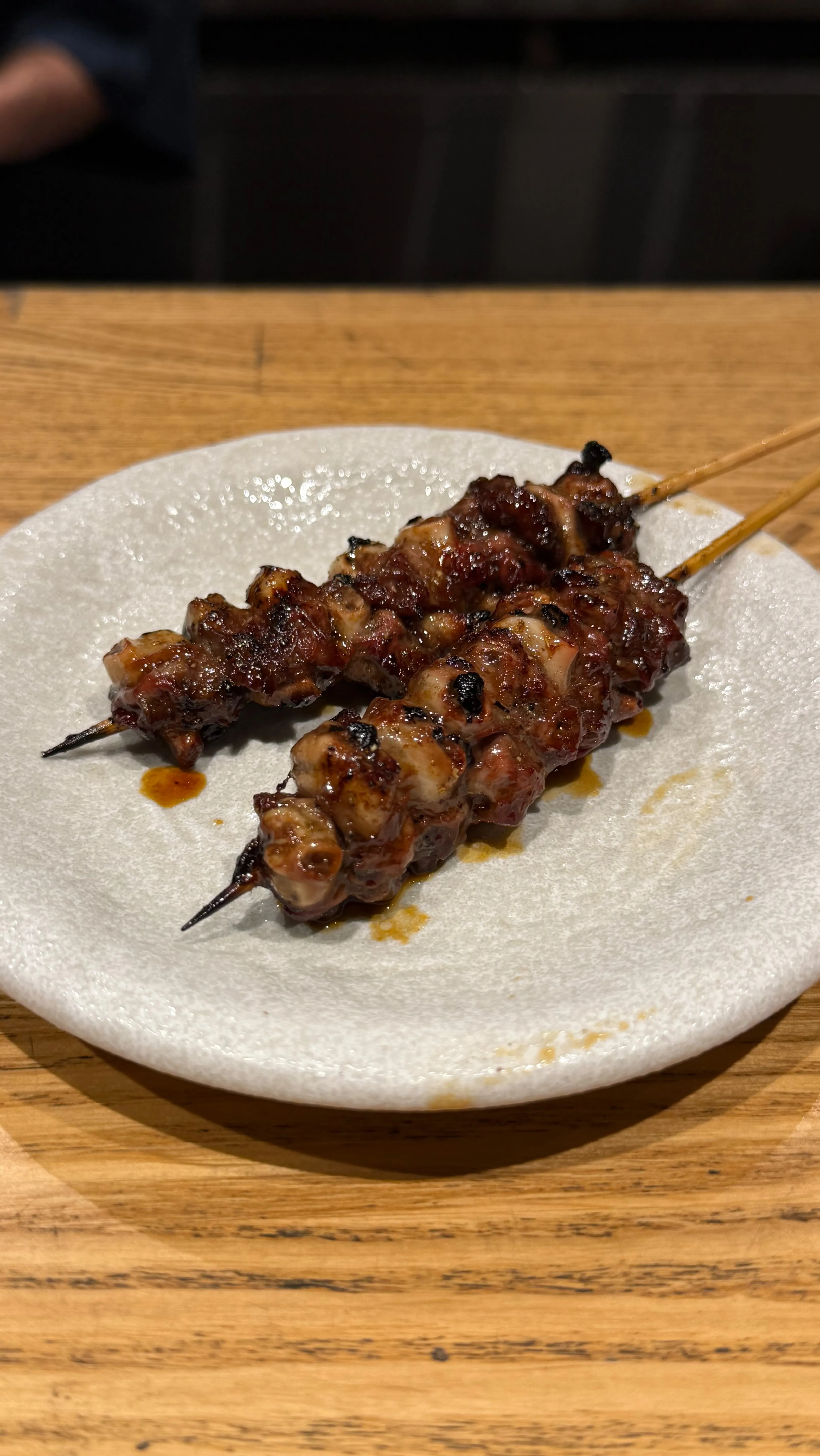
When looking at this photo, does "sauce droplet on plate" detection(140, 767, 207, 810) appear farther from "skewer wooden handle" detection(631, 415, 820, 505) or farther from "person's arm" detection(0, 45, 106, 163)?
"person's arm" detection(0, 45, 106, 163)

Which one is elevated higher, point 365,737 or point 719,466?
point 719,466

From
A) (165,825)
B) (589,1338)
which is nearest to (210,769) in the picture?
(165,825)

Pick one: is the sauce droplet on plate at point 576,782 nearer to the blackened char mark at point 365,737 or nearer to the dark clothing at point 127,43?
the blackened char mark at point 365,737

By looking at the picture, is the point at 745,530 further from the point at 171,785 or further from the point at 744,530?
the point at 171,785

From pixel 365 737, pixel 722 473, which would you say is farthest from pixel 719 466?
pixel 365 737

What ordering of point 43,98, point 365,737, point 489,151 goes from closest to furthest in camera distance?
1. point 365,737
2. point 43,98
3. point 489,151

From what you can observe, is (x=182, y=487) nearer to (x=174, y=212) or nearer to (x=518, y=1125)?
(x=518, y=1125)
